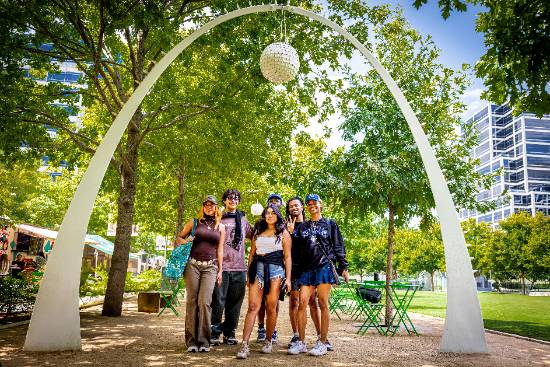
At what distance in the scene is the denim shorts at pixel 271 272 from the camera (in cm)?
652

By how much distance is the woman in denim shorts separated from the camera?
255 inches

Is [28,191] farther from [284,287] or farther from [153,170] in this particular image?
[284,287]

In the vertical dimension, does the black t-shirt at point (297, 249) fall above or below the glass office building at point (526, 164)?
below

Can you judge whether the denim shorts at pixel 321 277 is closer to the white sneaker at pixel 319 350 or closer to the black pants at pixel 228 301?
the white sneaker at pixel 319 350

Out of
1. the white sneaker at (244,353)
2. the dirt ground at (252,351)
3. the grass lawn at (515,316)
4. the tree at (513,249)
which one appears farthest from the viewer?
the tree at (513,249)

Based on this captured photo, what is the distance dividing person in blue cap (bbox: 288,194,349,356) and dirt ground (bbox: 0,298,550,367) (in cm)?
35

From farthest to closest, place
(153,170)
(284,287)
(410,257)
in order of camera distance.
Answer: (410,257)
(153,170)
(284,287)

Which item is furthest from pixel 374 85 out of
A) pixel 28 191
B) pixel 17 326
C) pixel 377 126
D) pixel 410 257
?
pixel 410 257

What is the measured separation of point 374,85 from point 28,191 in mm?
26983

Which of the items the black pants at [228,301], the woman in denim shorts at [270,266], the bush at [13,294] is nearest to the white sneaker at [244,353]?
the woman in denim shorts at [270,266]

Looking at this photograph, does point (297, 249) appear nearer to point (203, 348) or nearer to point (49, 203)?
point (203, 348)

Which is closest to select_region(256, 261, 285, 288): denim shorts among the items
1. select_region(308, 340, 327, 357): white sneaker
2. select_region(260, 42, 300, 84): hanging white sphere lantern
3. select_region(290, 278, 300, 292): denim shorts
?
select_region(290, 278, 300, 292): denim shorts

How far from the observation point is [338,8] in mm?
11867

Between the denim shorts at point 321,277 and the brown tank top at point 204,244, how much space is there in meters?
1.40
